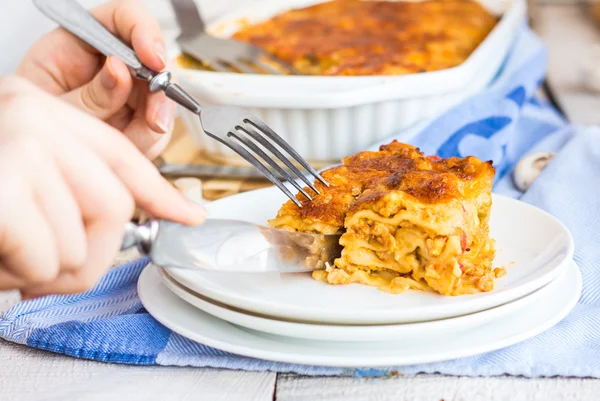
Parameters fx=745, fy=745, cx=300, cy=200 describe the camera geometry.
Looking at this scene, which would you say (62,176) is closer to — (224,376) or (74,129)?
(74,129)

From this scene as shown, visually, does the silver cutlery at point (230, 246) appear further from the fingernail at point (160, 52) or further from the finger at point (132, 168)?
the fingernail at point (160, 52)

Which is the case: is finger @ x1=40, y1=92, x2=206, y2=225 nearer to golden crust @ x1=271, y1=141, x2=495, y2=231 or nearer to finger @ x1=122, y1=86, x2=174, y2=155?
golden crust @ x1=271, y1=141, x2=495, y2=231

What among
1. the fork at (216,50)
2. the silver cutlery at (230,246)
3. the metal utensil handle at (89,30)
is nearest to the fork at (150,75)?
the metal utensil handle at (89,30)

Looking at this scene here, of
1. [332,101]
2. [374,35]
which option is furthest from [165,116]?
[374,35]

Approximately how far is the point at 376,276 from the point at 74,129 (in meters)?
0.64

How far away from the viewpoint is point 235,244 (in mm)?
1248

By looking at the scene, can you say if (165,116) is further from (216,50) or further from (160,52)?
(216,50)

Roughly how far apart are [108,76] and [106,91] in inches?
2.7

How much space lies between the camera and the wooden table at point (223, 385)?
121 centimetres

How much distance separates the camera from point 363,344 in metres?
1.22

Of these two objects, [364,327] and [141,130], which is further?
[141,130]

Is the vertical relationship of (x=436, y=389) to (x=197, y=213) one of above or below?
below

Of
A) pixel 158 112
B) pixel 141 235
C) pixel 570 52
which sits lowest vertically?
pixel 570 52

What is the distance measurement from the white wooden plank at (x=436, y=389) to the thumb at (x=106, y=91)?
85 cm
